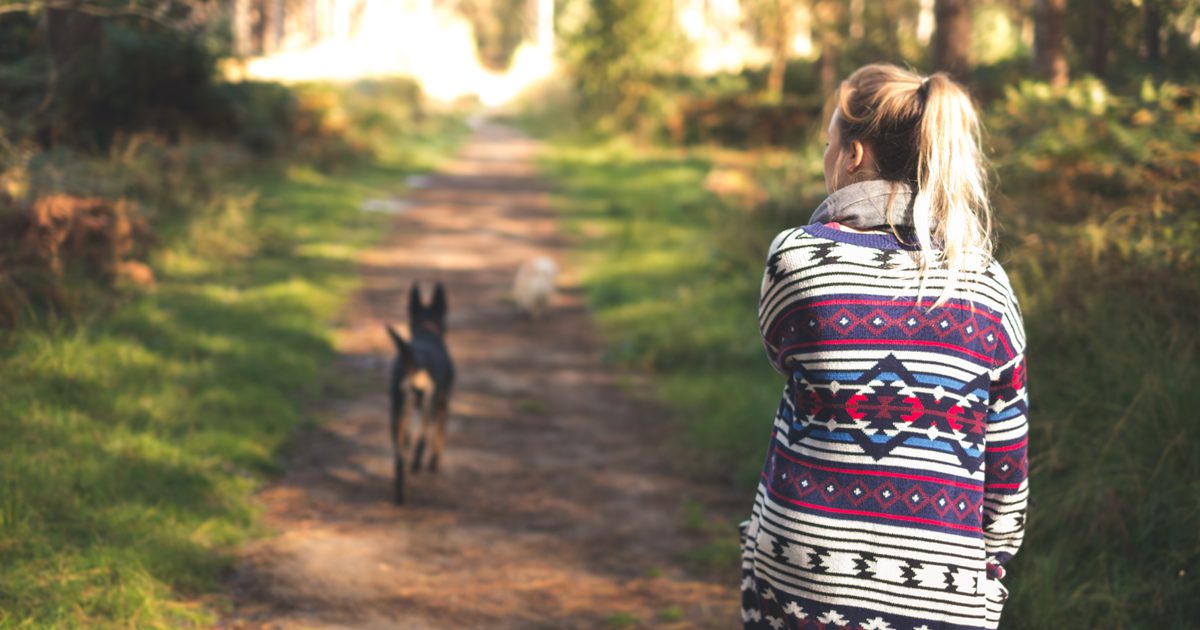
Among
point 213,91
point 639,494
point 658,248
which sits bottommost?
point 639,494

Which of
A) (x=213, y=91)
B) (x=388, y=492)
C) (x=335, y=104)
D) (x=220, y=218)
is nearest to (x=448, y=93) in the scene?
(x=335, y=104)

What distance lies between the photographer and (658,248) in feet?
42.2

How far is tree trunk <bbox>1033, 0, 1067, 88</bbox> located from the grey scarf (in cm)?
1176

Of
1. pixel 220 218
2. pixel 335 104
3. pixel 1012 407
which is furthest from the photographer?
pixel 335 104

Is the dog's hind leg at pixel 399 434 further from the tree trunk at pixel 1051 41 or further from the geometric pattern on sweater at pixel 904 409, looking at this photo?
the tree trunk at pixel 1051 41

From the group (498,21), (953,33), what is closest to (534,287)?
(953,33)

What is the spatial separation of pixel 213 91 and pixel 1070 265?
39.4 ft

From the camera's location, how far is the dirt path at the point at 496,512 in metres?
4.62

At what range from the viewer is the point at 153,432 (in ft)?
19.0

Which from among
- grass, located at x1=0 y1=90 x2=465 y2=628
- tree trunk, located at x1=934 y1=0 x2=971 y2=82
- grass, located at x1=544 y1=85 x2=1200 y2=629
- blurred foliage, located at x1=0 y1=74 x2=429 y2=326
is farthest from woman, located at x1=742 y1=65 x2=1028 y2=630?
tree trunk, located at x1=934 y1=0 x2=971 y2=82

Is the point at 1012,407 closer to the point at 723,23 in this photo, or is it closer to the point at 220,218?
the point at 220,218

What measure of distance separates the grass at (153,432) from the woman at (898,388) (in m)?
3.02

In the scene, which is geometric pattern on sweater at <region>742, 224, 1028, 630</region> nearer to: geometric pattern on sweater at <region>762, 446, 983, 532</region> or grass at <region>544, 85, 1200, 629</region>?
geometric pattern on sweater at <region>762, 446, 983, 532</region>

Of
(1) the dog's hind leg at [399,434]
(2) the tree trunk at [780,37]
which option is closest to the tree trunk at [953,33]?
(1) the dog's hind leg at [399,434]
